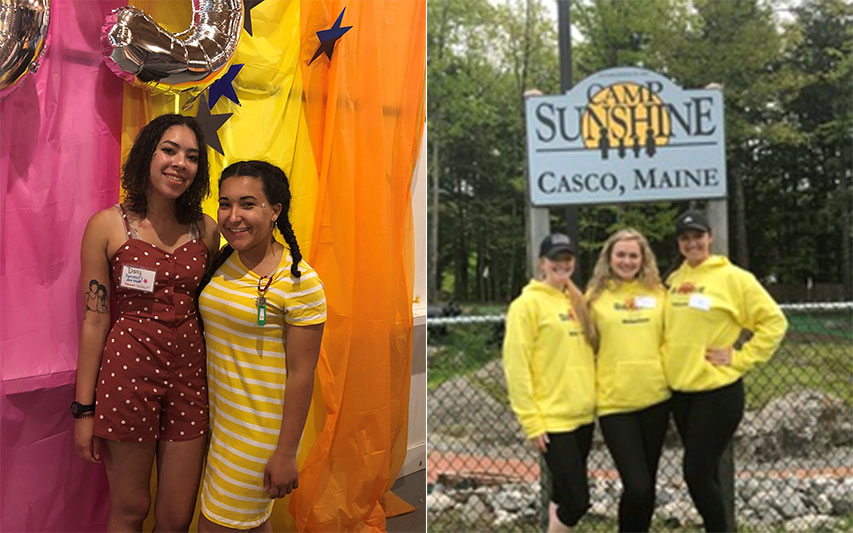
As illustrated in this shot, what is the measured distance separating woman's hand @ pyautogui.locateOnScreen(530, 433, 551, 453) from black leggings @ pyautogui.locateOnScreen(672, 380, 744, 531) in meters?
0.26

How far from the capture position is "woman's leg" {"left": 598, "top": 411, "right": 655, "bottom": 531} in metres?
1.36

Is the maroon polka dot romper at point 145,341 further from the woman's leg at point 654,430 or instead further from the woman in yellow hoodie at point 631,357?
the woman's leg at point 654,430

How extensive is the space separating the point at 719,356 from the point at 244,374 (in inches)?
37.8

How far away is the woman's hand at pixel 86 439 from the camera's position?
0.74 meters

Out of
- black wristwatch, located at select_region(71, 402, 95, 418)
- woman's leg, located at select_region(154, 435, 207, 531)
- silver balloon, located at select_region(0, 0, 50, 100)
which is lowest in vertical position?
woman's leg, located at select_region(154, 435, 207, 531)

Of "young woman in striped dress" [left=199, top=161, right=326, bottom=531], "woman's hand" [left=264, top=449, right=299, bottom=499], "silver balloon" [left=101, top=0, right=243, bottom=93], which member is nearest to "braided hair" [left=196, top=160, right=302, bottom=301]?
"young woman in striped dress" [left=199, top=161, right=326, bottom=531]

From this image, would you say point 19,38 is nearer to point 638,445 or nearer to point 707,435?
point 638,445

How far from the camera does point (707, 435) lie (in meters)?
1.38

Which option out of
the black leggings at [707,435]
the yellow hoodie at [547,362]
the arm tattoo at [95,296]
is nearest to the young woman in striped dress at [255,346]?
the arm tattoo at [95,296]

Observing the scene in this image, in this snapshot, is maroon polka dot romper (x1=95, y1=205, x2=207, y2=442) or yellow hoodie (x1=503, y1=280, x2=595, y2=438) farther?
yellow hoodie (x1=503, y1=280, x2=595, y2=438)

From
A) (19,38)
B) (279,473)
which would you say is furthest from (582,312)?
(19,38)

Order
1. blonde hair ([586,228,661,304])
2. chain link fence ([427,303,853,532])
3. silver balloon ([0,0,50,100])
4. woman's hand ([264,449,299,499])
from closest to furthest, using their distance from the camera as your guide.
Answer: silver balloon ([0,0,50,100])
woman's hand ([264,449,299,499])
blonde hair ([586,228,661,304])
chain link fence ([427,303,853,532])

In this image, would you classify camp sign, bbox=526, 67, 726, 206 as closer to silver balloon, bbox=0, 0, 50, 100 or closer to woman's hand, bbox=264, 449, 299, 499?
woman's hand, bbox=264, 449, 299, 499

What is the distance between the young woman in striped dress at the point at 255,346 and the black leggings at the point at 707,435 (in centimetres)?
86
